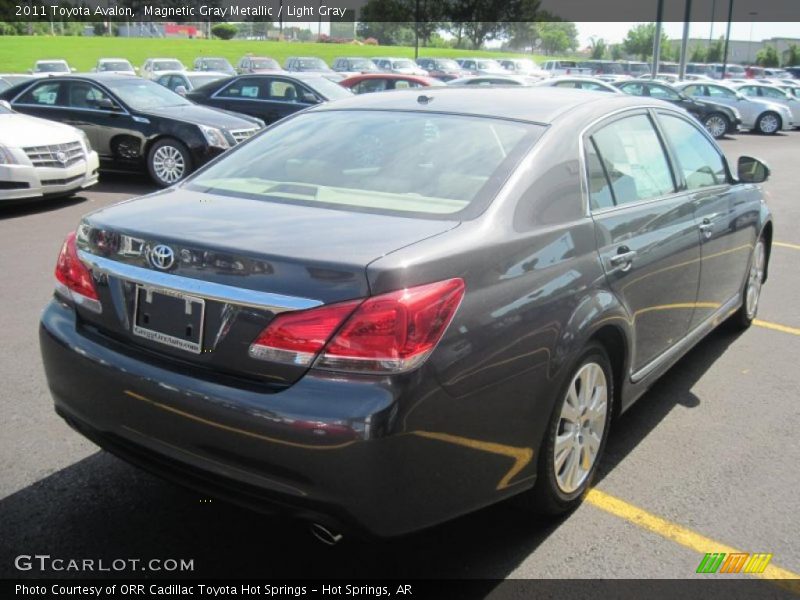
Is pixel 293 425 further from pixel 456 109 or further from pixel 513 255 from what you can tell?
pixel 456 109

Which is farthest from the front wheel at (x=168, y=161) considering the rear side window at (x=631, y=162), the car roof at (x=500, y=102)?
the rear side window at (x=631, y=162)

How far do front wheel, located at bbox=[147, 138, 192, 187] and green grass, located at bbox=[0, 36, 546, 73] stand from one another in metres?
40.7

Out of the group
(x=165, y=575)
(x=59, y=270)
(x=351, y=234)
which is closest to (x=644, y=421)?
(x=351, y=234)

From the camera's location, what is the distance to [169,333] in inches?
99.4

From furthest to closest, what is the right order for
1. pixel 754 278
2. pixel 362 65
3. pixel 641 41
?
pixel 641 41, pixel 362 65, pixel 754 278

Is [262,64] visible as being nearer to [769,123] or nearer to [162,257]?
[769,123]

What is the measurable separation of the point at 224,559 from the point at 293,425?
85 cm

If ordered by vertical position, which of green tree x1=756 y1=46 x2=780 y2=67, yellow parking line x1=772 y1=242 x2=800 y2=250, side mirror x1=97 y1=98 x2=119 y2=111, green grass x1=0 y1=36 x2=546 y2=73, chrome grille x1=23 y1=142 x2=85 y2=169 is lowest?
yellow parking line x1=772 y1=242 x2=800 y2=250

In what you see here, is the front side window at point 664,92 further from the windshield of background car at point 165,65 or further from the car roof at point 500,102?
the car roof at point 500,102

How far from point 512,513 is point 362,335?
1.31m

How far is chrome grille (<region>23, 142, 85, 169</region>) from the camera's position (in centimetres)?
905

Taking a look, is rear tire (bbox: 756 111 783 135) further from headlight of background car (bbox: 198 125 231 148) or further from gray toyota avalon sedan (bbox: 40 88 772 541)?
gray toyota avalon sedan (bbox: 40 88 772 541)

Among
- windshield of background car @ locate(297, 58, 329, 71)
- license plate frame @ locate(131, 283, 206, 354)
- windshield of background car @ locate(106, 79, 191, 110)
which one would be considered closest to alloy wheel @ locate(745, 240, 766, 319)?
license plate frame @ locate(131, 283, 206, 354)

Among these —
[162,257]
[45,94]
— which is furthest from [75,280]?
[45,94]
